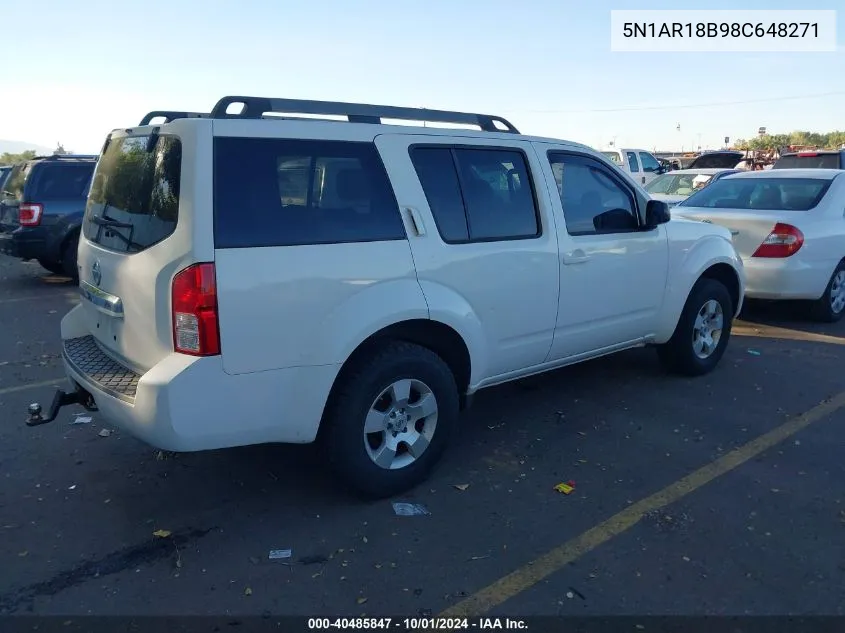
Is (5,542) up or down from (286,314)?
down

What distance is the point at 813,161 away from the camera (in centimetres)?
1380

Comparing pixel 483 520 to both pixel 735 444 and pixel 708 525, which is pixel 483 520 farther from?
pixel 735 444

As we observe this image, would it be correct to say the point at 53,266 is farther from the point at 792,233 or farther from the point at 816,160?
the point at 816,160

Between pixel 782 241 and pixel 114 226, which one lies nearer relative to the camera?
pixel 114 226

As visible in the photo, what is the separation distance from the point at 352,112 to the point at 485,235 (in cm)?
102

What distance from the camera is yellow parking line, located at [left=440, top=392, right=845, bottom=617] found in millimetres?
2934

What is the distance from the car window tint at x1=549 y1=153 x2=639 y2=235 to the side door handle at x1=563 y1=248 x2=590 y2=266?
137 millimetres

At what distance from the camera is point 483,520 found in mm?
3553

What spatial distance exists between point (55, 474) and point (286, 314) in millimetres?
1966

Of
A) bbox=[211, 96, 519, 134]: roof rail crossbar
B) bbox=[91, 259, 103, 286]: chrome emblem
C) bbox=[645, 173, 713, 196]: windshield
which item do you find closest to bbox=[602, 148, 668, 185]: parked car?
bbox=[645, 173, 713, 196]: windshield

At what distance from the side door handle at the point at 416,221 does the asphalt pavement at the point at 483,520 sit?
142 cm

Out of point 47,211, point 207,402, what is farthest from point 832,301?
point 47,211

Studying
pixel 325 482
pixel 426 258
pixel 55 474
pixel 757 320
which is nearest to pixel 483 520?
pixel 325 482

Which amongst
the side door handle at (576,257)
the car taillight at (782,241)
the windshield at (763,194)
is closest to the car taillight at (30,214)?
the side door handle at (576,257)
